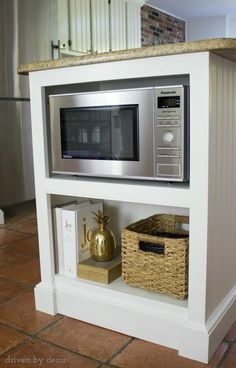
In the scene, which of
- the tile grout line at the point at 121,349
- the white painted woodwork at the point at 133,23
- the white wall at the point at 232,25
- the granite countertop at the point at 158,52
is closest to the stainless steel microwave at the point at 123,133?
the granite countertop at the point at 158,52

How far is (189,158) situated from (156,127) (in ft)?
0.51

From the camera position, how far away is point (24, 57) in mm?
3688

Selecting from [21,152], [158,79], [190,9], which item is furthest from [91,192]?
[190,9]

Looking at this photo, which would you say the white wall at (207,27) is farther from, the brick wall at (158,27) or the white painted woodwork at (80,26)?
the white painted woodwork at (80,26)

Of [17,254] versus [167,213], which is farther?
[17,254]

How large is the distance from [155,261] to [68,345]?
450mm

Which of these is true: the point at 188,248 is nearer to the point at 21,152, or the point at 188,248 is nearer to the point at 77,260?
the point at 77,260

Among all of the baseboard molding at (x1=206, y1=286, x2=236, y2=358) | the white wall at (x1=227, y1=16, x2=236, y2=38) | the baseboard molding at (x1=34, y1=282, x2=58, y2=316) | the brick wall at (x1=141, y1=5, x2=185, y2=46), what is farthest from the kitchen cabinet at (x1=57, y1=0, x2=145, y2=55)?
the baseboard molding at (x1=206, y1=286, x2=236, y2=358)

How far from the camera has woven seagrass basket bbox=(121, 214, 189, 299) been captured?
4.85ft

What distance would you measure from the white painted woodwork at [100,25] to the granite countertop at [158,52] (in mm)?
3400

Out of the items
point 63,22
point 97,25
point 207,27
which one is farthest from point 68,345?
point 207,27

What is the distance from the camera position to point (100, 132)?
5.03 feet

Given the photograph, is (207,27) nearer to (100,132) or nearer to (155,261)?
(100,132)

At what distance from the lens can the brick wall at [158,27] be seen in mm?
5934
